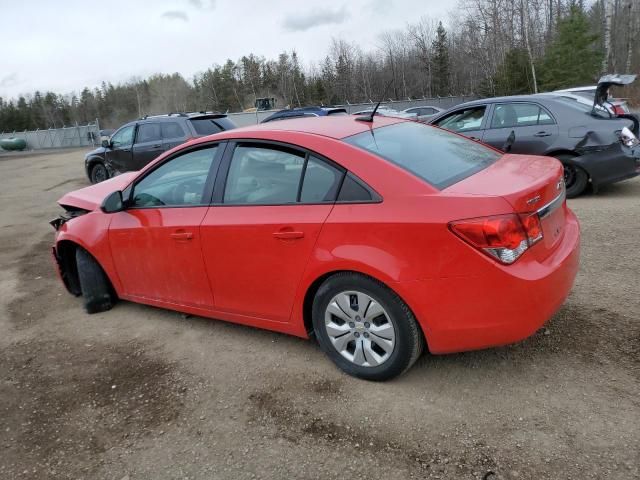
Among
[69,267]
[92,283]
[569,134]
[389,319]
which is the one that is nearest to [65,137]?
[69,267]

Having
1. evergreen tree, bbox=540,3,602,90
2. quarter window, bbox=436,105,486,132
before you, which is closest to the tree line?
evergreen tree, bbox=540,3,602,90

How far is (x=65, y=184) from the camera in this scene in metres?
15.3

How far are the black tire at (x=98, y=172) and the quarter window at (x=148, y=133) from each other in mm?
2039

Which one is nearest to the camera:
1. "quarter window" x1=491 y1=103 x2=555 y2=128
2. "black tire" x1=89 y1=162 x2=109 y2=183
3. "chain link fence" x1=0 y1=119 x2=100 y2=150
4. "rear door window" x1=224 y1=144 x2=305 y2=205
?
"rear door window" x1=224 y1=144 x2=305 y2=205

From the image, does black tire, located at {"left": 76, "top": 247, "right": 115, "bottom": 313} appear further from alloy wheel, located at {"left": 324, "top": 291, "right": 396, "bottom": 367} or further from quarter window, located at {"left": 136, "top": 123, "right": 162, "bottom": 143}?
quarter window, located at {"left": 136, "top": 123, "right": 162, "bottom": 143}

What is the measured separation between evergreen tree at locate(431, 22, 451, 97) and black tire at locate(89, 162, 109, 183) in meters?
47.7

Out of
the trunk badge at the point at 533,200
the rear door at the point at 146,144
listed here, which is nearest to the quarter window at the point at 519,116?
the trunk badge at the point at 533,200

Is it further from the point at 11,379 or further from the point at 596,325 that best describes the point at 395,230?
the point at 11,379

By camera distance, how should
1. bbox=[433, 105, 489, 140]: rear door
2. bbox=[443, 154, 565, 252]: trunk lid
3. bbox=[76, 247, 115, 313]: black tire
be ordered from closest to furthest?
bbox=[443, 154, 565, 252]: trunk lid → bbox=[76, 247, 115, 313]: black tire → bbox=[433, 105, 489, 140]: rear door

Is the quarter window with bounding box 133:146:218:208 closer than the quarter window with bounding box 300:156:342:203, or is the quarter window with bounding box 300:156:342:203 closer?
the quarter window with bounding box 300:156:342:203

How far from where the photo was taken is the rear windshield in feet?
10.2

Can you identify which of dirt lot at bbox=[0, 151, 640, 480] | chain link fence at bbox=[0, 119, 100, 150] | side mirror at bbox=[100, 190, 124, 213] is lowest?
dirt lot at bbox=[0, 151, 640, 480]

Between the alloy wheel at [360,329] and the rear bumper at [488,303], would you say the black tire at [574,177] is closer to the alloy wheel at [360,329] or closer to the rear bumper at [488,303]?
the rear bumper at [488,303]

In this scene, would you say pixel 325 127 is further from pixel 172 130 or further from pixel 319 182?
pixel 172 130
